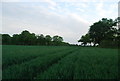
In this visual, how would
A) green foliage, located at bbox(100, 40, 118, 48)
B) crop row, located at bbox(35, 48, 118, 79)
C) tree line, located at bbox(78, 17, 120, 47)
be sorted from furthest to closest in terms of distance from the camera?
1. tree line, located at bbox(78, 17, 120, 47)
2. green foliage, located at bbox(100, 40, 118, 48)
3. crop row, located at bbox(35, 48, 118, 79)

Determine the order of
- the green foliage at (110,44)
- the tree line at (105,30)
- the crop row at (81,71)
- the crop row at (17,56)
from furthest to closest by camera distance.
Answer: the tree line at (105,30), the green foliage at (110,44), the crop row at (17,56), the crop row at (81,71)

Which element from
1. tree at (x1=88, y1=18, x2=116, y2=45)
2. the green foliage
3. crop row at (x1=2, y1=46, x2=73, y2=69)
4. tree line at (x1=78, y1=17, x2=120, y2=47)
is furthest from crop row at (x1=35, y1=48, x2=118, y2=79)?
tree at (x1=88, y1=18, x2=116, y2=45)

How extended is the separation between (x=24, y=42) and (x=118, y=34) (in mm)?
38814

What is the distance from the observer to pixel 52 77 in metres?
3.34

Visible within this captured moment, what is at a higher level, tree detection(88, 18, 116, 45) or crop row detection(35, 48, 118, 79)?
tree detection(88, 18, 116, 45)

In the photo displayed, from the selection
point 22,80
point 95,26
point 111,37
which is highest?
point 95,26

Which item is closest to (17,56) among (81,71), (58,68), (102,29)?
(58,68)

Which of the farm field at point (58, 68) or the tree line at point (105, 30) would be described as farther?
the tree line at point (105, 30)

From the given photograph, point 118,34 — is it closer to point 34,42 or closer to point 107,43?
point 107,43

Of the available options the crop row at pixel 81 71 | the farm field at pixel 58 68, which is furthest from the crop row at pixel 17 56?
the crop row at pixel 81 71

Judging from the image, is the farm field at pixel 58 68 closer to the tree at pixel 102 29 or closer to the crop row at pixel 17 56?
the crop row at pixel 17 56

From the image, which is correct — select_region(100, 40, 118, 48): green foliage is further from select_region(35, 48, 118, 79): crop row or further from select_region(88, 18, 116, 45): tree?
select_region(35, 48, 118, 79): crop row

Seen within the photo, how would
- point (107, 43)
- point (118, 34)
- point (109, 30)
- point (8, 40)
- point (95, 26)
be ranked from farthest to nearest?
1. point (8, 40)
2. point (95, 26)
3. point (109, 30)
4. point (118, 34)
5. point (107, 43)

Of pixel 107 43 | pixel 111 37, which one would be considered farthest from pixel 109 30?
pixel 107 43
